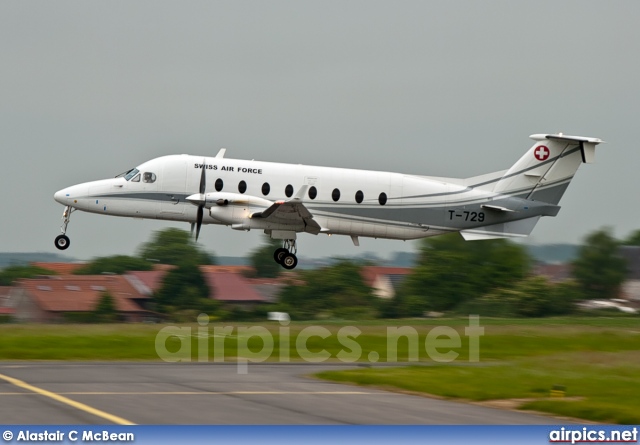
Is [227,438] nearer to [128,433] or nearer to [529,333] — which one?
[128,433]

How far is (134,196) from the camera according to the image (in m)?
34.6

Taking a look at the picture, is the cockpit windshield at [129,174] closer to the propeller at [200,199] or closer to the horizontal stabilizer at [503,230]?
the propeller at [200,199]

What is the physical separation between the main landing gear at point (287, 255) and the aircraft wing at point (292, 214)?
938 mm

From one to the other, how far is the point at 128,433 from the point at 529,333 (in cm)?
2522

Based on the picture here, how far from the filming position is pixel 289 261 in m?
35.4

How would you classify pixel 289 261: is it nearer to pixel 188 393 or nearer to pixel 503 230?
pixel 503 230

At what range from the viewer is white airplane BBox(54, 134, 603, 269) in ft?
112

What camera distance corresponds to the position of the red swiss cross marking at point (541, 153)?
3747 centimetres

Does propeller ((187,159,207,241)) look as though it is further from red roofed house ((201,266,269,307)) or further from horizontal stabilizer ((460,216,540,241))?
red roofed house ((201,266,269,307))
